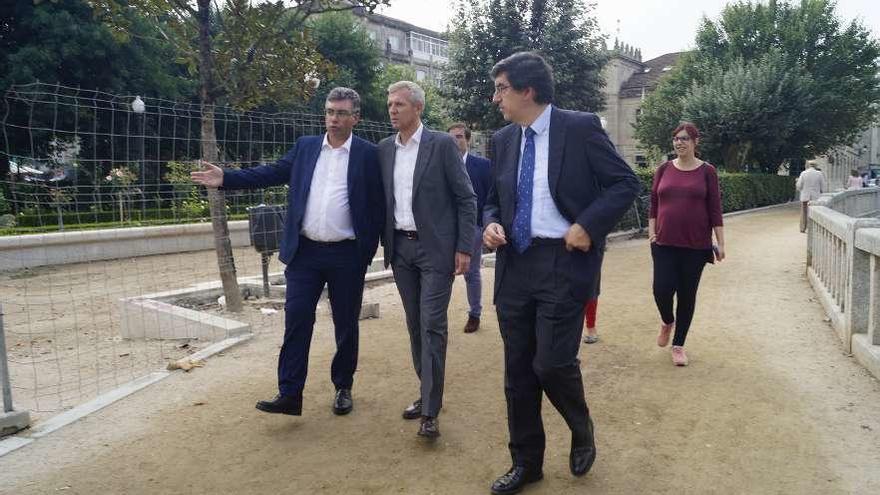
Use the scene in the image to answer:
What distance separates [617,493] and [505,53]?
19798 mm

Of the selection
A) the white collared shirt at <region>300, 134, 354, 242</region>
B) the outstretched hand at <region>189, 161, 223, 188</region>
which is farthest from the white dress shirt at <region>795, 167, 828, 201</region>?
the outstretched hand at <region>189, 161, 223, 188</region>

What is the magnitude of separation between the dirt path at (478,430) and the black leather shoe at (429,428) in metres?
0.07

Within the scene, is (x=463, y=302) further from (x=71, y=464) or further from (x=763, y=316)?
(x=71, y=464)

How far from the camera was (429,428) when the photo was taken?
3.87 m

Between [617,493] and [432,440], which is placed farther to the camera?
[432,440]

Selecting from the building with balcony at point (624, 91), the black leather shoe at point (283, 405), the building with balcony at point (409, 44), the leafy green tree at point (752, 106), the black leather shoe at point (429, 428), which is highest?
the building with balcony at point (409, 44)

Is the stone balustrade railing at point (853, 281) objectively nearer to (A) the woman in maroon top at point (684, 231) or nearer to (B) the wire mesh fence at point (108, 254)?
(A) the woman in maroon top at point (684, 231)

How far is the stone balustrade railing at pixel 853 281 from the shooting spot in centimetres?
532

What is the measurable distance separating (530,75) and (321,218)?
5.16 feet

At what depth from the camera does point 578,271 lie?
3195 millimetres

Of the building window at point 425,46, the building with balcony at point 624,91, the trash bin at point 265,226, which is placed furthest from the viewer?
the building window at point 425,46

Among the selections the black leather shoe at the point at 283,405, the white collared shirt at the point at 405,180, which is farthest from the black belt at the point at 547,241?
the black leather shoe at the point at 283,405

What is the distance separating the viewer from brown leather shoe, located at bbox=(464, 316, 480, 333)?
21.8 feet

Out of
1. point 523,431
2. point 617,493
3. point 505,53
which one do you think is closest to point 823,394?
point 617,493
